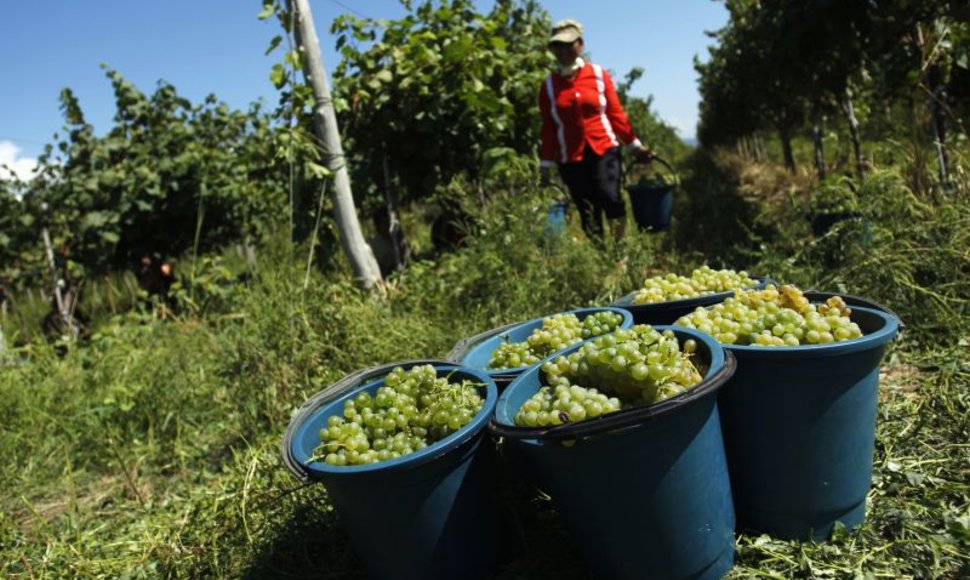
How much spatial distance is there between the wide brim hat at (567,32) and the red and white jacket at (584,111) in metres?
0.25

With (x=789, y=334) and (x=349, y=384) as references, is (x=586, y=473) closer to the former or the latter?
(x=789, y=334)

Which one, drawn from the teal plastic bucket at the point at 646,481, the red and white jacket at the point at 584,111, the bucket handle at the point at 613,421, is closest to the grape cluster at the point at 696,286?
the teal plastic bucket at the point at 646,481

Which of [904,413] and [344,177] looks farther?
[344,177]

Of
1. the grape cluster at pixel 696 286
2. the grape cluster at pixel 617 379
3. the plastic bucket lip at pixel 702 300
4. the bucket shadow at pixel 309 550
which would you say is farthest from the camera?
the grape cluster at pixel 696 286

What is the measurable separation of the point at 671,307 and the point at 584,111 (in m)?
2.59

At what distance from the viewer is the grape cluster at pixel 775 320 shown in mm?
1769

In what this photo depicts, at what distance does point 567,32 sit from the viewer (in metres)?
4.48

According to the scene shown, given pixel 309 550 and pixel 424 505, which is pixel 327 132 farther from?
pixel 424 505

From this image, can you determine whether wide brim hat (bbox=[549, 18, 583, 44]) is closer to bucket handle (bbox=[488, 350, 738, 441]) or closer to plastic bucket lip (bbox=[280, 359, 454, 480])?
plastic bucket lip (bbox=[280, 359, 454, 480])

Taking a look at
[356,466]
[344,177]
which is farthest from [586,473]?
[344,177]

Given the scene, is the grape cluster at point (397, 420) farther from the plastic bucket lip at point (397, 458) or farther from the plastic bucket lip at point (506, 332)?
the plastic bucket lip at point (506, 332)

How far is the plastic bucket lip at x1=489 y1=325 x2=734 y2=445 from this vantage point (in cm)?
147

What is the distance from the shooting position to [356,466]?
1.66 meters

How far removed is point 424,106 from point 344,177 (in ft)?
4.54
